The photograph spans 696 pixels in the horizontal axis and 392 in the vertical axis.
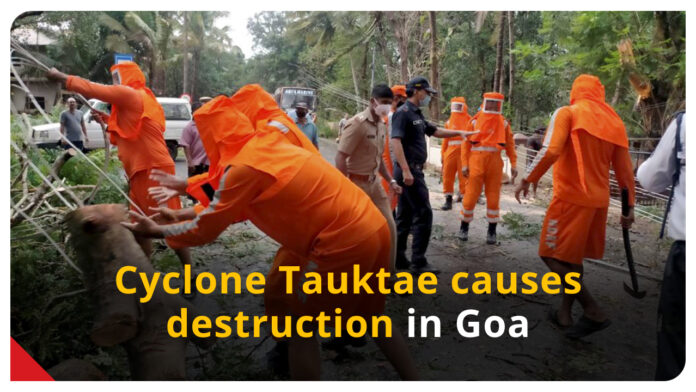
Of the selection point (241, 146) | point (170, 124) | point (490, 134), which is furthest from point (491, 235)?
point (170, 124)

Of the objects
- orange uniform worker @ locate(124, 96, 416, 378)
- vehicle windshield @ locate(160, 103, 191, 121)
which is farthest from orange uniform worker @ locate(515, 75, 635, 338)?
vehicle windshield @ locate(160, 103, 191, 121)

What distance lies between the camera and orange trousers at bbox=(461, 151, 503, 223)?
593 centimetres

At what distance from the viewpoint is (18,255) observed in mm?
2619

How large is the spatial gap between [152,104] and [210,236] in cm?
200

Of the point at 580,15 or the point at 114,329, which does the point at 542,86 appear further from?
the point at 114,329

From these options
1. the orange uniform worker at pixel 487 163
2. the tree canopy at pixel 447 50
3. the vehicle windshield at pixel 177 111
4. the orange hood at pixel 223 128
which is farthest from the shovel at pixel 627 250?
the vehicle windshield at pixel 177 111

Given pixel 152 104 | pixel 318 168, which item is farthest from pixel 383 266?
pixel 152 104

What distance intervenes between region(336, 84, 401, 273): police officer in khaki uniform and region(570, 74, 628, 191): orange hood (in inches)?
50.9

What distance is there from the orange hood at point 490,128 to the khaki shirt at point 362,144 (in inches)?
88.4

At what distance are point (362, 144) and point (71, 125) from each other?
550 centimetres

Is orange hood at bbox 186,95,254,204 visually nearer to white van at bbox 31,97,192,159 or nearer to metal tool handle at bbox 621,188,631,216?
metal tool handle at bbox 621,188,631,216

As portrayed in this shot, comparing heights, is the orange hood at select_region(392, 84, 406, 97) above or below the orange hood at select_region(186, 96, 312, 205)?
above

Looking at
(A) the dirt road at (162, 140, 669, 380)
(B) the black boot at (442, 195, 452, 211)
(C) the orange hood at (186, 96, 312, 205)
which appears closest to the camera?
(C) the orange hood at (186, 96, 312, 205)

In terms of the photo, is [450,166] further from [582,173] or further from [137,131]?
[137,131]
